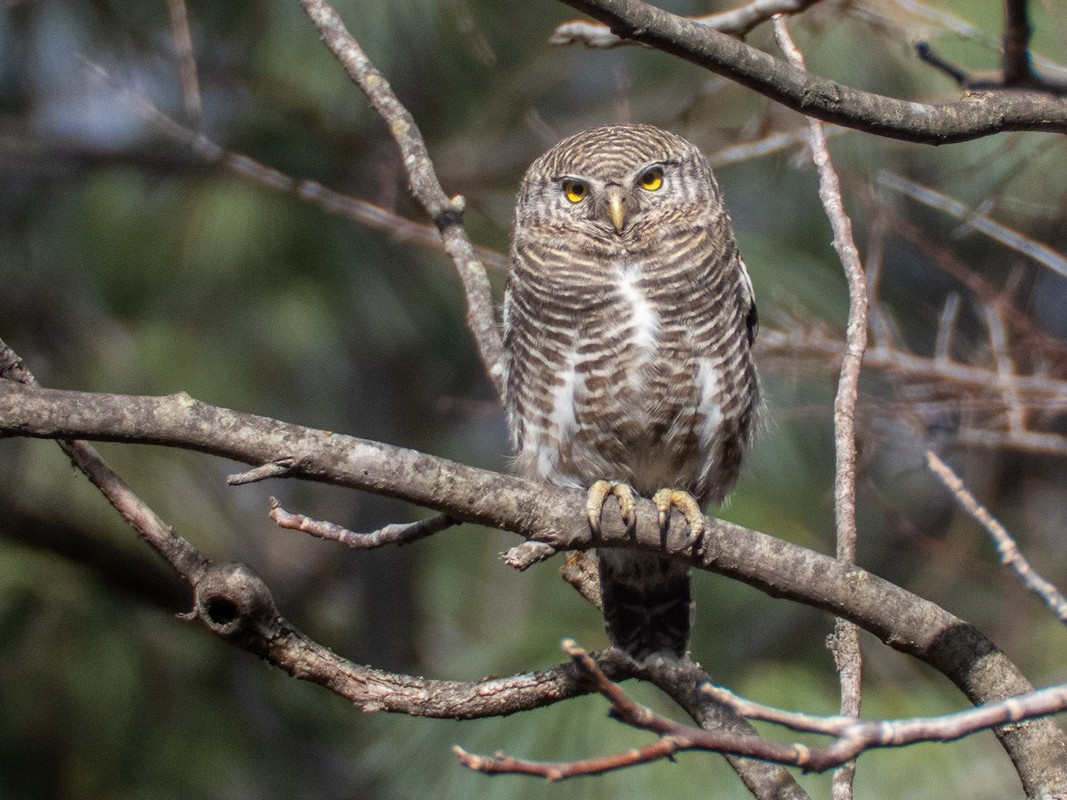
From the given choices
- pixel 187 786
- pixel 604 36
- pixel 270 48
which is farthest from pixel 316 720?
pixel 604 36

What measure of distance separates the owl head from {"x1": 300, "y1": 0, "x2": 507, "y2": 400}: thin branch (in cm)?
33

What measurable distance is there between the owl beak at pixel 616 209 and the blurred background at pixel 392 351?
0.54 metres

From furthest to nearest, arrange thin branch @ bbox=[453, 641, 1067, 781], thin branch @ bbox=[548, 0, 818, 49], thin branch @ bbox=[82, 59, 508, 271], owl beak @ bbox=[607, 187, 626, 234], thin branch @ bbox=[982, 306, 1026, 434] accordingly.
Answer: thin branch @ bbox=[82, 59, 508, 271], thin branch @ bbox=[982, 306, 1026, 434], owl beak @ bbox=[607, 187, 626, 234], thin branch @ bbox=[548, 0, 818, 49], thin branch @ bbox=[453, 641, 1067, 781]

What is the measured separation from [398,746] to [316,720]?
1.47 metres

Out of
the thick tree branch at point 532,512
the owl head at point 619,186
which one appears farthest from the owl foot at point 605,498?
the owl head at point 619,186

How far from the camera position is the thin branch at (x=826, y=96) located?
1718 millimetres

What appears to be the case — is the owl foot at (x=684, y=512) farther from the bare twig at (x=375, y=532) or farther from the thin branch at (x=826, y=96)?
the thin branch at (x=826, y=96)

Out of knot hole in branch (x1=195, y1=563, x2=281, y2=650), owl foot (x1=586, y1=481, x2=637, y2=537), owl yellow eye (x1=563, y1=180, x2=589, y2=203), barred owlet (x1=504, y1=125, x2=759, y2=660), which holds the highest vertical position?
owl yellow eye (x1=563, y1=180, x2=589, y2=203)

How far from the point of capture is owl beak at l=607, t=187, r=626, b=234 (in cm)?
316

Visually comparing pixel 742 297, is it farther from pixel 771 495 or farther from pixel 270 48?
pixel 270 48

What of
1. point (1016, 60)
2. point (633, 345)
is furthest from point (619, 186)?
point (1016, 60)

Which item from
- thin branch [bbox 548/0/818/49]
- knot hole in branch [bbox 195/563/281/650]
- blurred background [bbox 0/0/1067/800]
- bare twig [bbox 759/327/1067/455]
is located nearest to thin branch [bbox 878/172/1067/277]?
blurred background [bbox 0/0/1067/800]

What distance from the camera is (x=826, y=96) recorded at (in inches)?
70.7

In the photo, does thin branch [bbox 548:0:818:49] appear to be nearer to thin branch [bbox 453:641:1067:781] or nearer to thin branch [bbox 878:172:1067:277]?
thin branch [bbox 878:172:1067:277]
